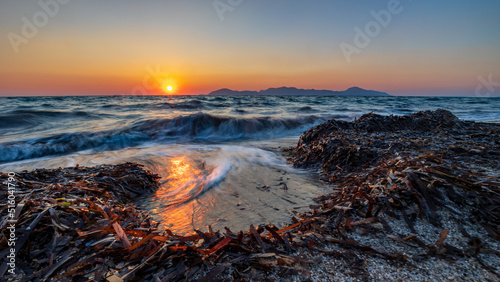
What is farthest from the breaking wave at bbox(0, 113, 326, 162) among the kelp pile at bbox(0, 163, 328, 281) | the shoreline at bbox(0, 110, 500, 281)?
the kelp pile at bbox(0, 163, 328, 281)

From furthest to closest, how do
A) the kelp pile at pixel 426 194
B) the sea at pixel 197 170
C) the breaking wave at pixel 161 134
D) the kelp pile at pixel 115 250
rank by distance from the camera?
1. the breaking wave at pixel 161 134
2. the sea at pixel 197 170
3. the kelp pile at pixel 426 194
4. the kelp pile at pixel 115 250

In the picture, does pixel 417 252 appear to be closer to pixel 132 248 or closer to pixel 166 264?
pixel 166 264

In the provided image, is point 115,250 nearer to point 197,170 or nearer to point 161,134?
point 197,170

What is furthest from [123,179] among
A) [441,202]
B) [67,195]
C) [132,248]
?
[441,202]

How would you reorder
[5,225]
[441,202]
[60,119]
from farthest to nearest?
[60,119], [441,202], [5,225]

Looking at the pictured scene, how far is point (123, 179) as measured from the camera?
3.43 m

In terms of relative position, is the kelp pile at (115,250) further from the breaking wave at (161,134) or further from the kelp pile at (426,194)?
the breaking wave at (161,134)

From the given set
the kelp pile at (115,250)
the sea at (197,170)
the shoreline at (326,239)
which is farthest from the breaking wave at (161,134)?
the kelp pile at (115,250)

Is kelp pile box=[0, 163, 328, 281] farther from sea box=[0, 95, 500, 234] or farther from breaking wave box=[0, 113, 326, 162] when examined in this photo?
breaking wave box=[0, 113, 326, 162]

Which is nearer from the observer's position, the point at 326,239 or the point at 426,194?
the point at 326,239

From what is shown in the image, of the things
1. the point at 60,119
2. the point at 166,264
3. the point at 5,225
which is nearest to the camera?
the point at 166,264

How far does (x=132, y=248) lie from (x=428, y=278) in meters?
1.95

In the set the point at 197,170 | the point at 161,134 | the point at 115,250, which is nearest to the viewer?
the point at 115,250

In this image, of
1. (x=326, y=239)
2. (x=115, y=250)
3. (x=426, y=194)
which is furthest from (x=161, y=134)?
(x=426, y=194)
